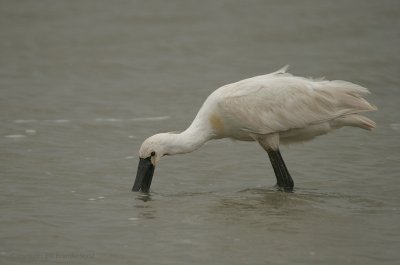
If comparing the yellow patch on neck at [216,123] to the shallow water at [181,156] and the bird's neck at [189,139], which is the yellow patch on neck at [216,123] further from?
the shallow water at [181,156]

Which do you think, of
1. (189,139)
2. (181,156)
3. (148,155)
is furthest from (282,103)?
(181,156)

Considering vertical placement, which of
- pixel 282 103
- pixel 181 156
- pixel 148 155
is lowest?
pixel 181 156

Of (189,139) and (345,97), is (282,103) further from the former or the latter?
(189,139)

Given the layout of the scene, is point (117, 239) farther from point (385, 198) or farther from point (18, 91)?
point (18, 91)

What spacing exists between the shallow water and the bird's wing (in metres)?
0.92

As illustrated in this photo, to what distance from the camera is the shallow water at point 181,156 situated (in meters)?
9.30

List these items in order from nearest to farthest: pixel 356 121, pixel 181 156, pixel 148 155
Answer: pixel 148 155 → pixel 356 121 → pixel 181 156

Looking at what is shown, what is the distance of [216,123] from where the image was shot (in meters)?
11.9

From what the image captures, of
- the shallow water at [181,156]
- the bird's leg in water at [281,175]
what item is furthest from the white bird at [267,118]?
the shallow water at [181,156]

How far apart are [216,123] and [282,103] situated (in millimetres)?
963

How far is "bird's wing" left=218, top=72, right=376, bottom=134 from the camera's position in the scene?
1177 centimetres

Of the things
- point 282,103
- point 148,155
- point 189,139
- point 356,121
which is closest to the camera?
point 148,155

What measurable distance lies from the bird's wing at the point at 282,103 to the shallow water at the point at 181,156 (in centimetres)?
92

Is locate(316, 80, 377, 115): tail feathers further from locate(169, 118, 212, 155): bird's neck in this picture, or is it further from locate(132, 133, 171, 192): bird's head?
locate(132, 133, 171, 192): bird's head
